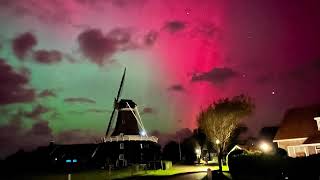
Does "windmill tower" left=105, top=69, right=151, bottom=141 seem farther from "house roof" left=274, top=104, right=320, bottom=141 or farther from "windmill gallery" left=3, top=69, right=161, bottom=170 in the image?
"house roof" left=274, top=104, right=320, bottom=141

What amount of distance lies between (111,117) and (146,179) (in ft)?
126

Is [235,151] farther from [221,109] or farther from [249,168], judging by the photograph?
[249,168]

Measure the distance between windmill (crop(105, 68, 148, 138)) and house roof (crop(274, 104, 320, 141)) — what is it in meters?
27.5

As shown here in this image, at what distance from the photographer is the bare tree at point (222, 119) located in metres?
47.3

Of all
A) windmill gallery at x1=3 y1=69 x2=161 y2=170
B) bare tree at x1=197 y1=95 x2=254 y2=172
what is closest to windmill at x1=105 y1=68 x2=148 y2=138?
windmill gallery at x1=3 y1=69 x2=161 y2=170

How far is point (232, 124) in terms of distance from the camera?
156 feet

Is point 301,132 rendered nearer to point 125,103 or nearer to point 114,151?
point 114,151

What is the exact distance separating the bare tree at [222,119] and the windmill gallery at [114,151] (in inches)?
360

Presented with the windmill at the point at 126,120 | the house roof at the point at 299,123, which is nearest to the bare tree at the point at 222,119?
the house roof at the point at 299,123

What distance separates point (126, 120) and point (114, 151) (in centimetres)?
901

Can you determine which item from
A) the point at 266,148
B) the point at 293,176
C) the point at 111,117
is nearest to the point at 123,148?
the point at 111,117

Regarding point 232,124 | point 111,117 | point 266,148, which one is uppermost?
point 111,117

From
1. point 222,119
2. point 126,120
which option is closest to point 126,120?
point 126,120

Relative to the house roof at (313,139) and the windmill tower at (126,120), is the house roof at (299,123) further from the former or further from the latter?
the windmill tower at (126,120)
